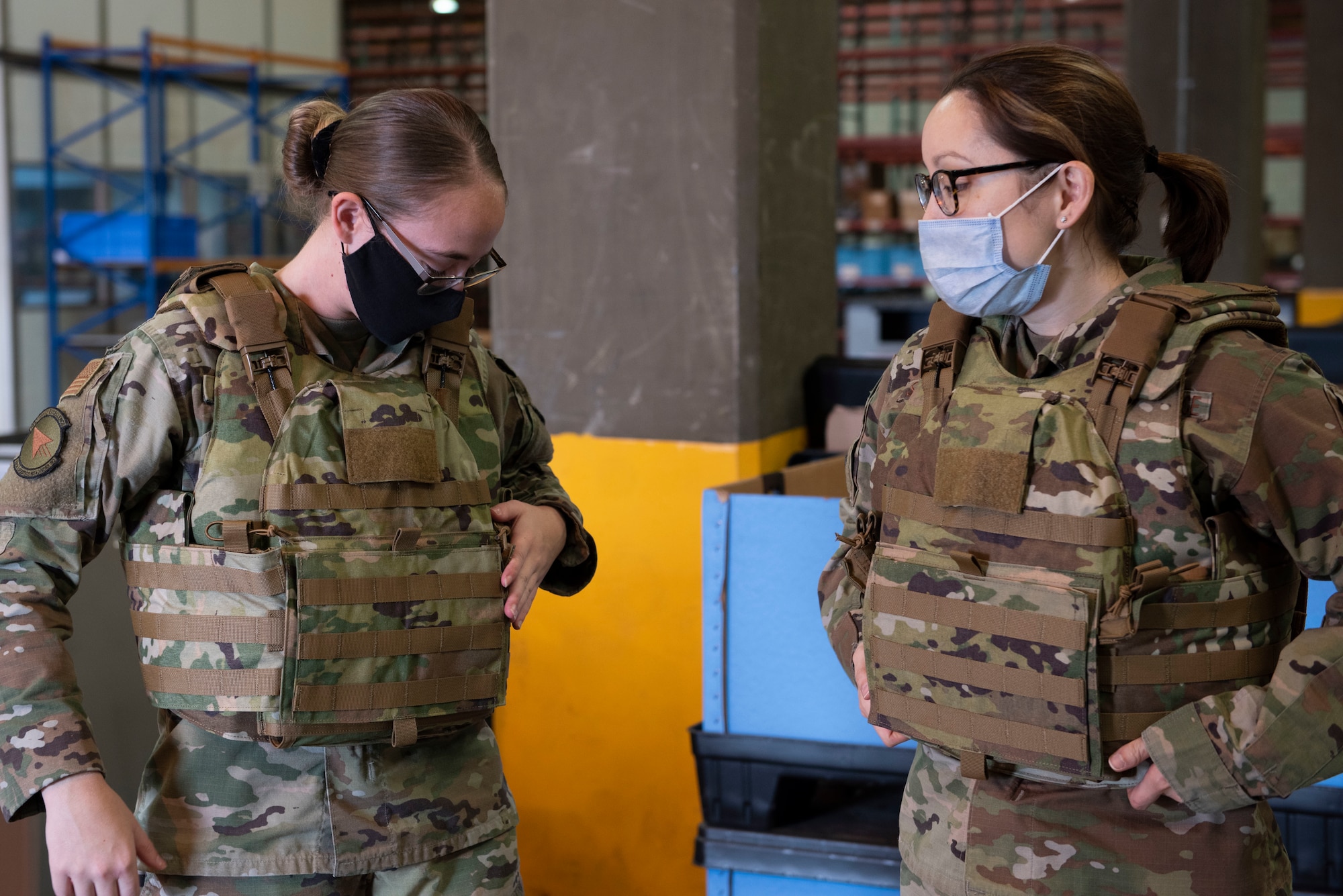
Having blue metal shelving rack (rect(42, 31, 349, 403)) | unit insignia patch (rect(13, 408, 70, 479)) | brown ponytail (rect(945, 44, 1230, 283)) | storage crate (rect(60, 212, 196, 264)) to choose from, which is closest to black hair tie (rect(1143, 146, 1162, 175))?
brown ponytail (rect(945, 44, 1230, 283))

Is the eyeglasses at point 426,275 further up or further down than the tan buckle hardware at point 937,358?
further up

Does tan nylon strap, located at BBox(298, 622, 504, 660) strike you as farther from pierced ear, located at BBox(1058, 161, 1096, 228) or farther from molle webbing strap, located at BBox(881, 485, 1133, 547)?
pierced ear, located at BBox(1058, 161, 1096, 228)

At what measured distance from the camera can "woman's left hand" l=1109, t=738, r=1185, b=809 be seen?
1.34m

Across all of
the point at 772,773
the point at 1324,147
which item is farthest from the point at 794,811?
the point at 1324,147

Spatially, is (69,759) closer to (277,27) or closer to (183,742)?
(183,742)

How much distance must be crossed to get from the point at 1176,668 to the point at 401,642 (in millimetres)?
886

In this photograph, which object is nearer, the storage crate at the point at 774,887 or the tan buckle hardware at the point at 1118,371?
the tan buckle hardware at the point at 1118,371

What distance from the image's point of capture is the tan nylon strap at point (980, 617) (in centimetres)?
137

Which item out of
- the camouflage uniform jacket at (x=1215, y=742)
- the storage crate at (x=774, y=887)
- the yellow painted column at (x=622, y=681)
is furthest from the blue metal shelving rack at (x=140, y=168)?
the camouflage uniform jacket at (x=1215, y=742)

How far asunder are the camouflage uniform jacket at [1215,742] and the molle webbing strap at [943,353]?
98 mm

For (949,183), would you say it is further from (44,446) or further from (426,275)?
(44,446)

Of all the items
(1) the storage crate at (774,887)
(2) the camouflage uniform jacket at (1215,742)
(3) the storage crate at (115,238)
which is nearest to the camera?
(2) the camouflage uniform jacket at (1215,742)

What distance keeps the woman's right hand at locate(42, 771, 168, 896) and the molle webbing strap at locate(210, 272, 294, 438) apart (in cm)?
44

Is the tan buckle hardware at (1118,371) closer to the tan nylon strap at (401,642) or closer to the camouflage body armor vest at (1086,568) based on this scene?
the camouflage body armor vest at (1086,568)
